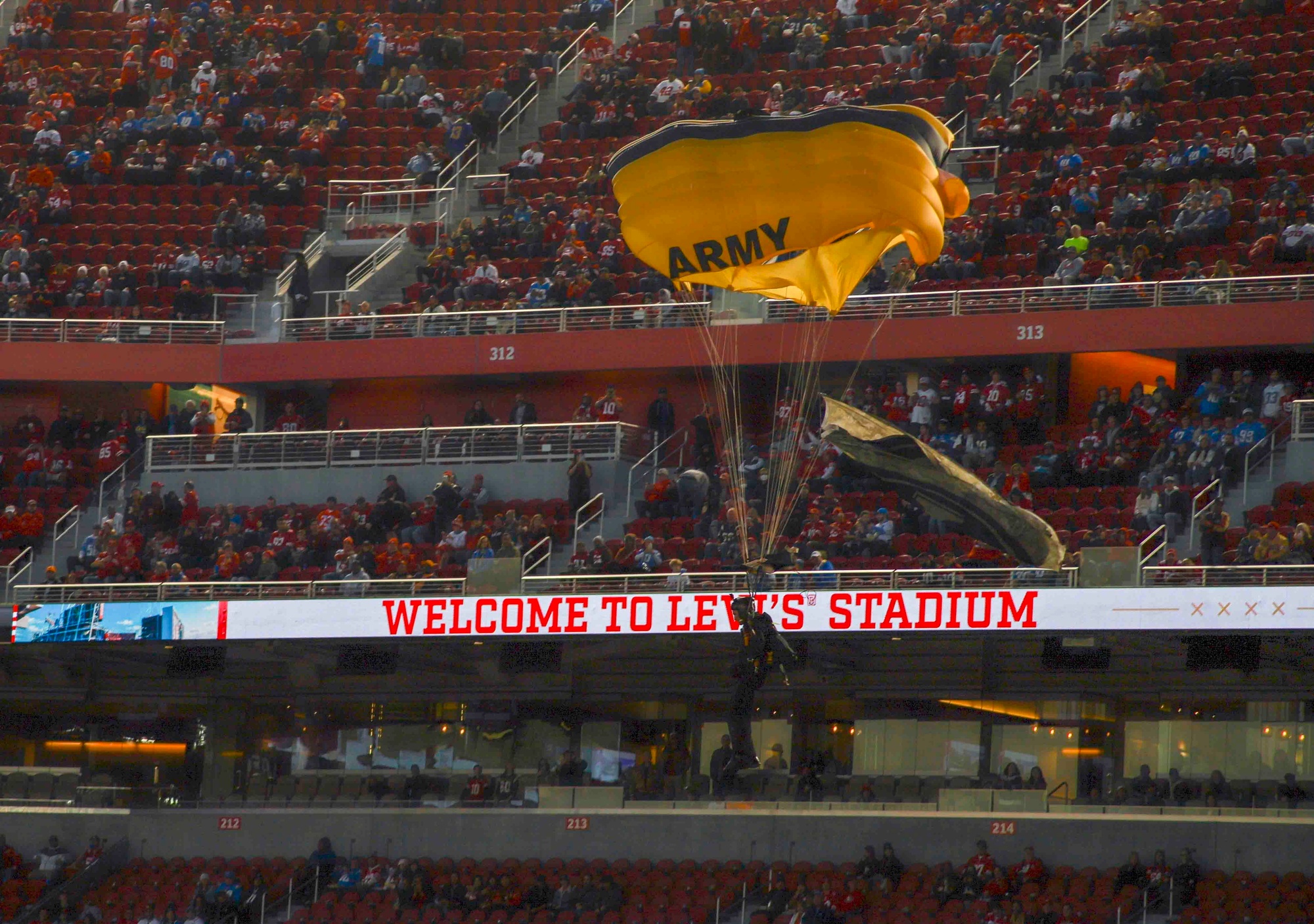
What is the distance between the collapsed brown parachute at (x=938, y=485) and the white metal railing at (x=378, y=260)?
12.3 meters

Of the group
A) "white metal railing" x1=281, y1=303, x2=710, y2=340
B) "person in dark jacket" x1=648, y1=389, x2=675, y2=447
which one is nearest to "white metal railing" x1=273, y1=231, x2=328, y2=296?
"white metal railing" x1=281, y1=303, x2=710, y2=340

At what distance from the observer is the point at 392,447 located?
27.9 metres

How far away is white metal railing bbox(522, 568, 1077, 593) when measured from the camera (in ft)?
68.5

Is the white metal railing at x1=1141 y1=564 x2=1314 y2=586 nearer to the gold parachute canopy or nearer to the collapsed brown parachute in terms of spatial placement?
the collapsed brown parachute

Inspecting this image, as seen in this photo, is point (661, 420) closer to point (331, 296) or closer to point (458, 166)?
point (331, 296)

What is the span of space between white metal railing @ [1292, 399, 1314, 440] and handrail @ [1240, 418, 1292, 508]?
0.15 metres

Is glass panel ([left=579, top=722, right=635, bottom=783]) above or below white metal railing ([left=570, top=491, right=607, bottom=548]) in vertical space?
below

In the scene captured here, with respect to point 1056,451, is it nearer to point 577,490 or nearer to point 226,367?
point 577,490

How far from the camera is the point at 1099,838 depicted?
69.6ft

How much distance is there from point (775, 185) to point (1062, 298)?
9.58 meters

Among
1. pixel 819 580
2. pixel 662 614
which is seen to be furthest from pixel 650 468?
pixel 819 580

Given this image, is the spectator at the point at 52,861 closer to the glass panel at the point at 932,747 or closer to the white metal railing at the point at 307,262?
the white metal railing at the point at 307,262

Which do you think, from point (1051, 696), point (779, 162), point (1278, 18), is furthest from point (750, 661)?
point (1278, 18)

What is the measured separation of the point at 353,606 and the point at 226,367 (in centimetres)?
844
